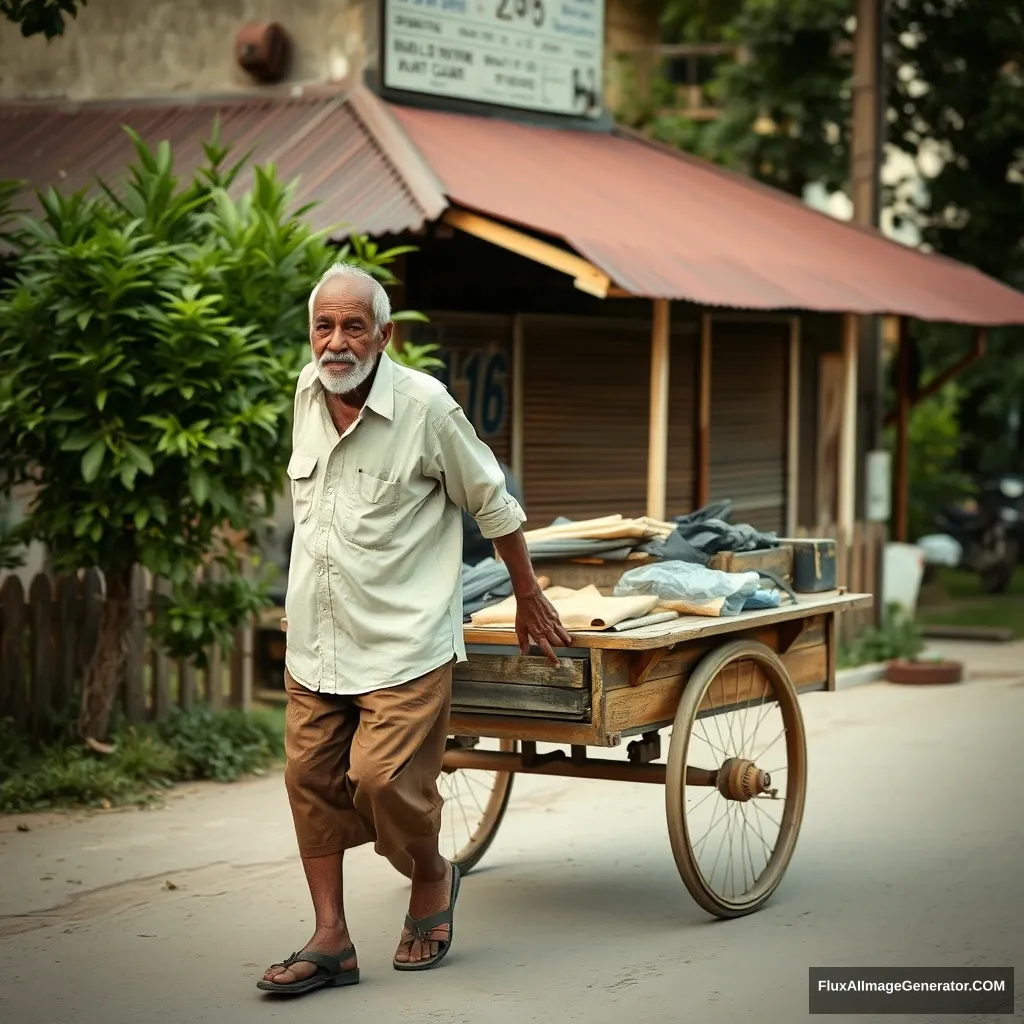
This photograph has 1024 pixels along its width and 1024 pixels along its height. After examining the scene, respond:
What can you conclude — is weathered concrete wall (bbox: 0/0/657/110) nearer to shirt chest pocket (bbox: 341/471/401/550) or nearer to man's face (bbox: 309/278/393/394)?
man's face (bbox: 309/278/393/394)

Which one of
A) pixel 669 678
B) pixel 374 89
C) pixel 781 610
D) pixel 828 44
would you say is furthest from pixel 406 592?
pixel 828 44

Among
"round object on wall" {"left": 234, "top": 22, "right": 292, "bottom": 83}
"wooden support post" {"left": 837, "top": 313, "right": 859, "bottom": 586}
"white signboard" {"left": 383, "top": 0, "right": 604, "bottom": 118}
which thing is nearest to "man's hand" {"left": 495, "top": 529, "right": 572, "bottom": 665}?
"white signboard" {"left": 383, "top": 0, "right": 604, "bottom": 118}

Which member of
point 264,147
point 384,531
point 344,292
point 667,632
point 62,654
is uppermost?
point 264,147

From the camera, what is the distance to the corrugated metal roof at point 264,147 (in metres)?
11.3

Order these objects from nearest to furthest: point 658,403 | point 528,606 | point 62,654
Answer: point 528,606, point 62,654, point 658,403

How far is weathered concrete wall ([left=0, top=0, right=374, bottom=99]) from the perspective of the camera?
12961 mm

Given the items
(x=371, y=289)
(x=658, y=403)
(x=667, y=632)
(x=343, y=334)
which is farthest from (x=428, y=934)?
(x=658, y=403)

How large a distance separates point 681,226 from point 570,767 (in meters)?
6.93

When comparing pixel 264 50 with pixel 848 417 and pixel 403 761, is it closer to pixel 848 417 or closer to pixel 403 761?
pixel 848 417

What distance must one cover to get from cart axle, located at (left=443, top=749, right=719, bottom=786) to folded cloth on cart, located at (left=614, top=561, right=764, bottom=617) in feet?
1.82

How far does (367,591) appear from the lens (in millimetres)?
5555

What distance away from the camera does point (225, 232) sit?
8984 mm

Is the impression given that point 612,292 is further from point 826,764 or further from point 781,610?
point 781,610

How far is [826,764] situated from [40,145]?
7006 mm
